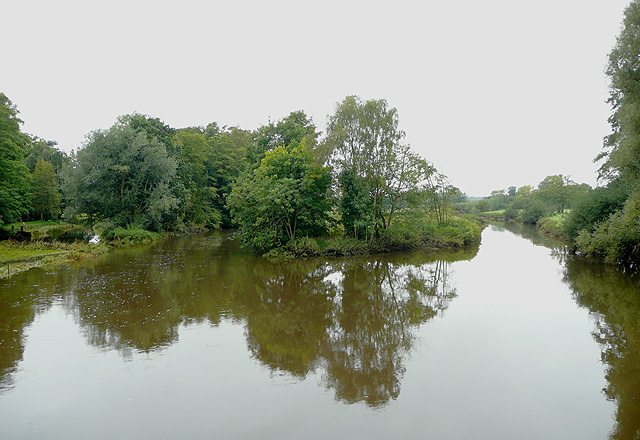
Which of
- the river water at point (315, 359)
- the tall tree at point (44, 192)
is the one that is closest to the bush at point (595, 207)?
the river water at point (315, 359)

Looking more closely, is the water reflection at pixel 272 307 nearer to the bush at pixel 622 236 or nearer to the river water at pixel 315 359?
the river water at pixel 315 359

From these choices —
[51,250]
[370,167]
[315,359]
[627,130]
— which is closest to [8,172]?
[51,250]

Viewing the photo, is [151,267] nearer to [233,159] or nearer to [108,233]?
[108,233]

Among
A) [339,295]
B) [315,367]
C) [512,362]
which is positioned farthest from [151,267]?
[512,362]

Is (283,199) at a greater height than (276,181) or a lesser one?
lesser

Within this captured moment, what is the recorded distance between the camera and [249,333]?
8297 mm

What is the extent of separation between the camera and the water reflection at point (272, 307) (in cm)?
687

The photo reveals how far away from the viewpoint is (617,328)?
8797 millimetres

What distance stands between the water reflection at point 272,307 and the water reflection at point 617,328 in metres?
3.38

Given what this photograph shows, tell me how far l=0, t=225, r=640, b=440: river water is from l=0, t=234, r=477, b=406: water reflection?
0.06 metres

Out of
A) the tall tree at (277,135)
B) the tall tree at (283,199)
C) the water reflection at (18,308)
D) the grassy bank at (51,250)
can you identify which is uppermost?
the tall tree at (277,135)

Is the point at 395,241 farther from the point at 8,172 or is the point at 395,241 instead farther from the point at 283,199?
the point at 8,172

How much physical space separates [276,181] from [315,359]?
46.6 feet

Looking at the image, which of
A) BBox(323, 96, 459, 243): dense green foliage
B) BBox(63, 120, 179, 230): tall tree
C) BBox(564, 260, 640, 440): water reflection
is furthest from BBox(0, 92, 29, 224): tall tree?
BBox(564, 260, 640, 440): water reflection
